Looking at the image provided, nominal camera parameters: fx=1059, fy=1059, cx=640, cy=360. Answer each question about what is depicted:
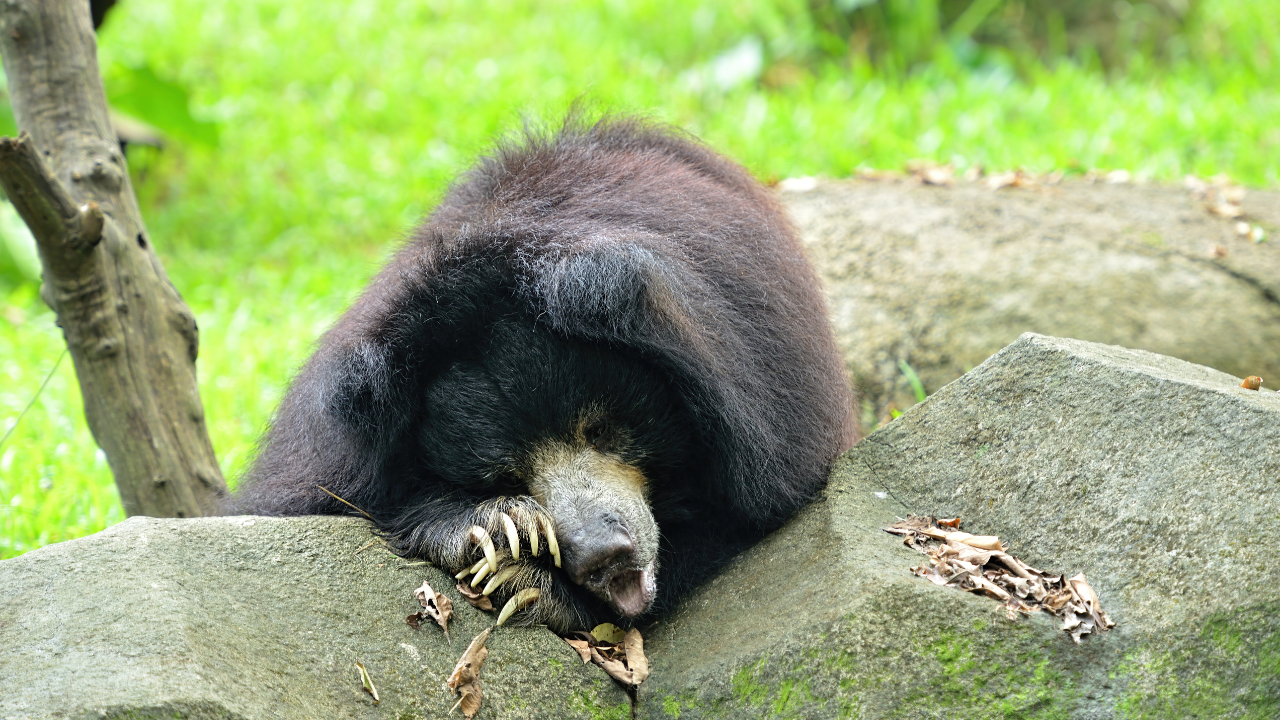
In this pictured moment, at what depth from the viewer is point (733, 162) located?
365 centimetres

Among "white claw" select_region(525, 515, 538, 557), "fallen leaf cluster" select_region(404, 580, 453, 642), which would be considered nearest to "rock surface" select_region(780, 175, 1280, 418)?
"white claw" select_region(525, 515, 538, 557)

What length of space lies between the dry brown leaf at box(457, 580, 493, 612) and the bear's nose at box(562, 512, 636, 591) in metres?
0.20

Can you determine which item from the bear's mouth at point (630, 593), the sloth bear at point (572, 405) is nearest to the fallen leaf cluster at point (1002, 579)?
the sloth bear at point (572, 405)

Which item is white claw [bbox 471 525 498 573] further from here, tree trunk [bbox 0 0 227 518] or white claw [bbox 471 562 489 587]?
tree trunk [bbox 0 0 227 518]

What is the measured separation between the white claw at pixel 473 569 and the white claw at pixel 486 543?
0.5 inches

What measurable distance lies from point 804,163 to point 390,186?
2886mm

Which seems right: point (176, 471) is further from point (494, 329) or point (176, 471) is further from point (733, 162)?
point (733, 162)

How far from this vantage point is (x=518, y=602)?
7.82 ft

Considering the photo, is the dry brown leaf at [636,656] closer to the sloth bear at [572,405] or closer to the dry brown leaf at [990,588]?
the sloth bear at [572,405]

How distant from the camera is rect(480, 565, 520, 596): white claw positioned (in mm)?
2385

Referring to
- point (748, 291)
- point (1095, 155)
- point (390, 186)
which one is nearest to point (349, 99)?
point (390, 186)

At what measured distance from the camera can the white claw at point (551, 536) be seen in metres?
2.44

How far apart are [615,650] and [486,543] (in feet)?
1.27

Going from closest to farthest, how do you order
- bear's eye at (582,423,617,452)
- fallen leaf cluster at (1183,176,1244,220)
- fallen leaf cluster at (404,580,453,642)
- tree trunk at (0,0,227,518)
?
fallen leaf cluster at (404,580,453,642) < bear's eye at (582,423,617,452) < tree trunk at (0,0,227,518) < fallen leaf cluster at (1183,176,1244,220)
